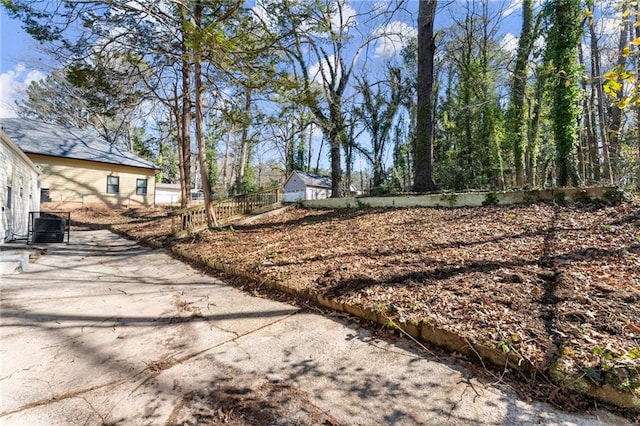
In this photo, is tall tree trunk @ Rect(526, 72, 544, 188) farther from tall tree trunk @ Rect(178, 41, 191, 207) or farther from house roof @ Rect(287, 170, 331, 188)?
tall tree trunk @ Rect(178, 41, 191, 207)

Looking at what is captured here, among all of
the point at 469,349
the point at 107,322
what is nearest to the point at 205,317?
the point at 107,322

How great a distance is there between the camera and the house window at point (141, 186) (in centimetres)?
1820

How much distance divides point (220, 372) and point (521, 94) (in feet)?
51.2

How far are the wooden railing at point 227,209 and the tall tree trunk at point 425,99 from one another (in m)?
5.03

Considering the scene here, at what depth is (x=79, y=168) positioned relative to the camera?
1592 centimetres

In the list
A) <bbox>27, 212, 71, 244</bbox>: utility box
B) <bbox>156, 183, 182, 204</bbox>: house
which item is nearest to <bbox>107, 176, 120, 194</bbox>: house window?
<bbox>156, 183, 182, 204</bbox>: house

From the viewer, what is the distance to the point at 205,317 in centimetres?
308

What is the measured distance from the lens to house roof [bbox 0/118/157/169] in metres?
14.7

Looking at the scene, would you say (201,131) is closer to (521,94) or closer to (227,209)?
(227,209)

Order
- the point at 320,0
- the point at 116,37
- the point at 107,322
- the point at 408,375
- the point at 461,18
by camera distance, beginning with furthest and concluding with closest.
Answer: the point at 461,18 → the point at 320,0 → the point at 116,37 → the point at 107,322 → the point at 408,375

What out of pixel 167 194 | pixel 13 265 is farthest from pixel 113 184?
pixel 13 265

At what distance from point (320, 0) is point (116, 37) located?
628 centimetres

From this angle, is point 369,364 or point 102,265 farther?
point 102,265

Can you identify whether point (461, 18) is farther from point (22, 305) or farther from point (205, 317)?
point (22, 305)
